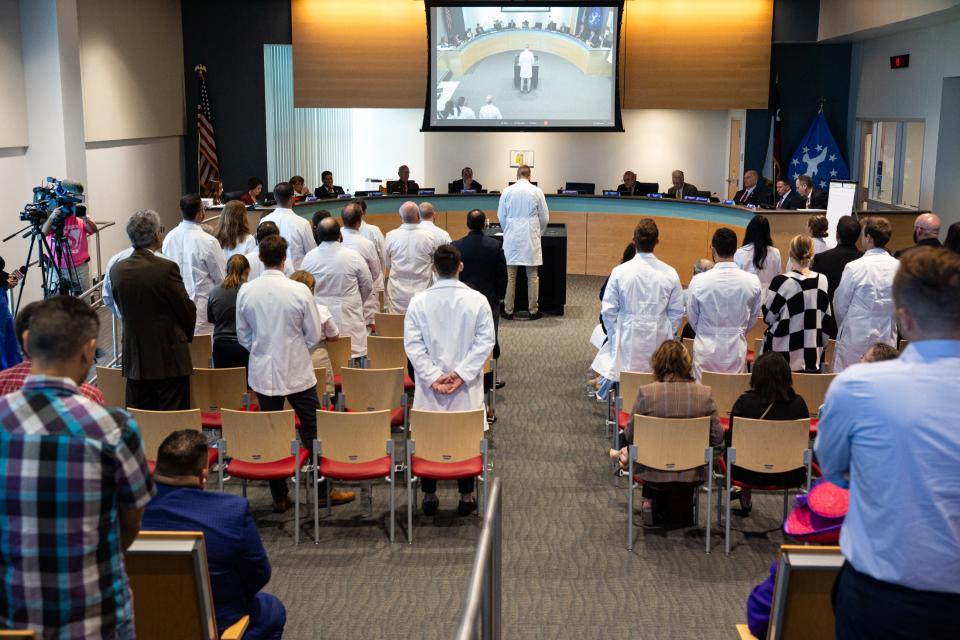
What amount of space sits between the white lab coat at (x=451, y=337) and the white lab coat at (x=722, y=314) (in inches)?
66.5

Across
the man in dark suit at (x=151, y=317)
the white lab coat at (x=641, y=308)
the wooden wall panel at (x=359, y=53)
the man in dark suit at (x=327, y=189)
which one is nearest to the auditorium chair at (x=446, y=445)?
the man in dark suit at (x=151, y=317)

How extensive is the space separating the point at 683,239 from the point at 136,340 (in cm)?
924

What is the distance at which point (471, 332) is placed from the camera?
5.76 m

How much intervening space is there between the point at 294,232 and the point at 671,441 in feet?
15.6

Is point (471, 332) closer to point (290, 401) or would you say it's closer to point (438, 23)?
point (290, 401)

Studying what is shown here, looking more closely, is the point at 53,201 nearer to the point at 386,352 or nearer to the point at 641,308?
the point at 386,352

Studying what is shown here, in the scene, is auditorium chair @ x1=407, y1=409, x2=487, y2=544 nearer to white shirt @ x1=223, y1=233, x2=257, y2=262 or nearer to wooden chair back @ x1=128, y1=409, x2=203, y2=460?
wooden chair back @ x1=128, y1=409, x2=203, y2=460

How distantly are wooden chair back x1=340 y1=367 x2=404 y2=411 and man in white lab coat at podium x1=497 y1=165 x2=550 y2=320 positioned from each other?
5.26 metres

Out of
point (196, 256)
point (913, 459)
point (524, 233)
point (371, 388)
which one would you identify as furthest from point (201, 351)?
point (913, 459)

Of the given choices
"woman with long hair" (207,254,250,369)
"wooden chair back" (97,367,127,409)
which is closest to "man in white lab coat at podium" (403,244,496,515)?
"woman with long hair" (207,254,250,369)

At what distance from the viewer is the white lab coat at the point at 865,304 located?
6867 millimetres

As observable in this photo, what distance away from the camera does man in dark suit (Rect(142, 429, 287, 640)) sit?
3334 millimetres

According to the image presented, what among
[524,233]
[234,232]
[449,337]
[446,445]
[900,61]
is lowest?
[446,445]

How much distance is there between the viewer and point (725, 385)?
20.7 ft
